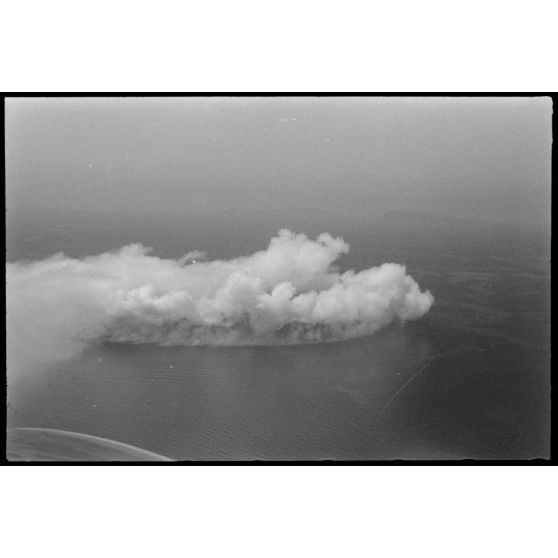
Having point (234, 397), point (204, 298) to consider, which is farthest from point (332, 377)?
point (204, 298)

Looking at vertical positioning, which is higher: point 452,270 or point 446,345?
point 452,270

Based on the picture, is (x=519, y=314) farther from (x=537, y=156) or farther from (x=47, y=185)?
(x=47, y=185)

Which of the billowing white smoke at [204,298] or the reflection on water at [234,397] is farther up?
the billowing white smoke at [204,298]

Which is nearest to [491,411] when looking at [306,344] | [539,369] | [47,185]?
[539,369]

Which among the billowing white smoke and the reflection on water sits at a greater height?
the billowing white smoke

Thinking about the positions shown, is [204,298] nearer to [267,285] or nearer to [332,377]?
[267,285]
